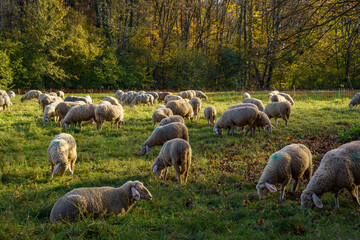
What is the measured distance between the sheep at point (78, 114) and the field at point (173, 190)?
1.63ft

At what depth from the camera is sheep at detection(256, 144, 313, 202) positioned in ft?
18.7

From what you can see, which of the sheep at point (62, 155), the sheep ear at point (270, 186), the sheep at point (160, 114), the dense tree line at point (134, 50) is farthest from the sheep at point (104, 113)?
the dense tree line at point (134, 50)

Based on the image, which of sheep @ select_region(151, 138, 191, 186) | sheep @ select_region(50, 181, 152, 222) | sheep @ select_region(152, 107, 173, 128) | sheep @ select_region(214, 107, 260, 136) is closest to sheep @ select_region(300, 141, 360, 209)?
sheep @ select_region(151, 138, 191, 186)

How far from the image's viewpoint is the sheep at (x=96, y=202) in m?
4.73

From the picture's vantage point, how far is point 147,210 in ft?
17.5

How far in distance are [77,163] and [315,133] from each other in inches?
370

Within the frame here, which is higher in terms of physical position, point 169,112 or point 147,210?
point 169,112

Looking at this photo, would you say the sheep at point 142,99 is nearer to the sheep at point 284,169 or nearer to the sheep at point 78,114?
the sheep at point 78,114

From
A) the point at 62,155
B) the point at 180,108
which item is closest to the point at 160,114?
the point at 180,108

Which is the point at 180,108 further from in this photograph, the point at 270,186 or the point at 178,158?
the point at 270,186

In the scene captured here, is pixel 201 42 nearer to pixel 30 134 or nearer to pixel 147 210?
pixel 30 134

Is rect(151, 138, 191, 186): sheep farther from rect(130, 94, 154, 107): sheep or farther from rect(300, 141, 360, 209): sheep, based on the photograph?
rect(130, 94, 154, 107): sheep

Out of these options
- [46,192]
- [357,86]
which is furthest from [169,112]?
[357,86]

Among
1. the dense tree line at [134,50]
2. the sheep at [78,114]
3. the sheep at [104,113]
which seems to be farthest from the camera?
the dense tree line at [134,50]
